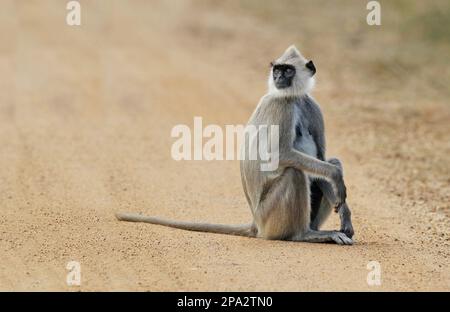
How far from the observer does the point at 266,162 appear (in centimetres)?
815

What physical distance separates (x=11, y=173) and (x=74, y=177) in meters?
0.70

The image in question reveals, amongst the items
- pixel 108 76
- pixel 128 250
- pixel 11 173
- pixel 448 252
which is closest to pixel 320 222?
pixel 448 252

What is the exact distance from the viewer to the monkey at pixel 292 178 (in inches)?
319

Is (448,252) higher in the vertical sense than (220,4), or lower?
lower

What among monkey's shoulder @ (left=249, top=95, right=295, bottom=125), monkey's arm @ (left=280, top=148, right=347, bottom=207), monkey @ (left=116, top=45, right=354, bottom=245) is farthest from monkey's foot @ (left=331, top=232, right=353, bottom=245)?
monkey's shoulder @ (left=249, top=95, right=295, bottom=125)

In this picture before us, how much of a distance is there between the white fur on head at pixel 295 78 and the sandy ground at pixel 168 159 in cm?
132

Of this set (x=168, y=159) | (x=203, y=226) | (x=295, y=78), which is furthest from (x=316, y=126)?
(x=168, y=159)

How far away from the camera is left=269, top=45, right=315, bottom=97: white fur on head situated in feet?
27.2

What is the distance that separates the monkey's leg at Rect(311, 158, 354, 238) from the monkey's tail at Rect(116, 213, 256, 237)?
0.59 metres

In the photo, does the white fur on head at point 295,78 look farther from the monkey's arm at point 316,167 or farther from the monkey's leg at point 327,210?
the monkey's leg at point 327,210

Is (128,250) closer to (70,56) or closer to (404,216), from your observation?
(404,216)

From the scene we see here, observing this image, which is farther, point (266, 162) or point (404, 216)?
point (404, 216)

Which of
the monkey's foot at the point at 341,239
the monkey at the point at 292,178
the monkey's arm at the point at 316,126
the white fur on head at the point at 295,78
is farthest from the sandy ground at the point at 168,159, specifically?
the white fur on head at the point at 295,78
